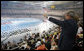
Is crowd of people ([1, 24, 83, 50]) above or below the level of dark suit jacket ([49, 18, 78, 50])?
below

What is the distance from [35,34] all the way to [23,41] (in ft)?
1.08

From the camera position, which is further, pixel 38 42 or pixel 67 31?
pixel 38 42

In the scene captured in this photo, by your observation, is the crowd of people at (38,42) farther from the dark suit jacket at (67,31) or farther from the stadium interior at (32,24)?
the dark suit jacket at (67,31)

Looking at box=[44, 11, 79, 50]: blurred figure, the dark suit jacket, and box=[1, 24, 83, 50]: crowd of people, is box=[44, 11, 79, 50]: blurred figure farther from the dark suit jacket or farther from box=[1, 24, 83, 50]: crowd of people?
box=[1, 24, 83, 50]: crowd of people

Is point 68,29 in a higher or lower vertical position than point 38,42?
higher

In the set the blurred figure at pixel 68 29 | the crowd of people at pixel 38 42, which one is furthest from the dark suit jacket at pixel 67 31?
the crowd of people at pixel 38 42

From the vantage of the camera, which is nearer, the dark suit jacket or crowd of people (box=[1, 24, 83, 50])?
the dark suit jacket

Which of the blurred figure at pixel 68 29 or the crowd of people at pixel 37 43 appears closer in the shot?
the blurred figure at pixel 68 29

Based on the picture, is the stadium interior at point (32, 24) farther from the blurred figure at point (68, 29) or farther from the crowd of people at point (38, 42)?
the blurred figure at point (68, 29)

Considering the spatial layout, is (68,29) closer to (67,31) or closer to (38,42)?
(67,31)

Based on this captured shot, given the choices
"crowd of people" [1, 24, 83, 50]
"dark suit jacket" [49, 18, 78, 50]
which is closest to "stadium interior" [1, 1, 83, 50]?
"crowd of people" [1, 24, 83, 50]

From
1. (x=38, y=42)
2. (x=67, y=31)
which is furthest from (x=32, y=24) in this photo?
(x=67, y=31)

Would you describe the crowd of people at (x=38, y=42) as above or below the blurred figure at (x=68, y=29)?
below

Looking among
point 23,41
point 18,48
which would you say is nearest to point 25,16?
point 23,41
